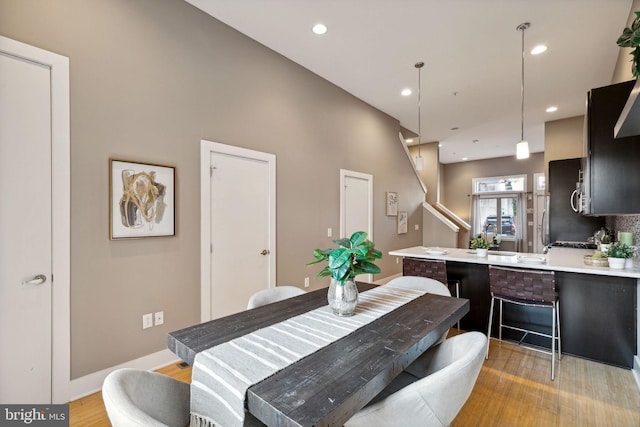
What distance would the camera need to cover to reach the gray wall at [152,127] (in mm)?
2127

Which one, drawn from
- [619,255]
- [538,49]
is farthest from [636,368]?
[538,49]

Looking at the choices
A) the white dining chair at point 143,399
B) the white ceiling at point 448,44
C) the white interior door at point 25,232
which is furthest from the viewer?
the white ceiling at point 448,44

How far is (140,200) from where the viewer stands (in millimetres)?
2410

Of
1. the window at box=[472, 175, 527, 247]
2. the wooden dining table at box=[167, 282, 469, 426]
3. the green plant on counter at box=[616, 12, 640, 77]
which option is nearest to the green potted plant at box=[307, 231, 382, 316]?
the wooden dining table at box=[167, 282, 469, 426]

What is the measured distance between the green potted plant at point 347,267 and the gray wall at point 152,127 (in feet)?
5.79

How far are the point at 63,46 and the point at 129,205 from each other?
1.20m

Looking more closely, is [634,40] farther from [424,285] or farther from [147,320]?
[147,320]

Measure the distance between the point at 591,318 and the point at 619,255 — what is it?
2.05 ft

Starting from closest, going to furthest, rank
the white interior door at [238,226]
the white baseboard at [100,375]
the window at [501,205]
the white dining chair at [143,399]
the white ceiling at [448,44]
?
1. the white dining chair at [143,399]
2. the white baseboard at [100,375]
3. the white ceiling at [448,44]
4. the white interior door at [238,226]
5. the window at [501,205]

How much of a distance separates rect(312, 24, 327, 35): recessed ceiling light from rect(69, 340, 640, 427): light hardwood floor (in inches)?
142

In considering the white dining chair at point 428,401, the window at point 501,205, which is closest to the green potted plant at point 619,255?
the white dining chair at point 428,401

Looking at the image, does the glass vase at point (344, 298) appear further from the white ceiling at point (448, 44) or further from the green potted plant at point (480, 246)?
the white ceiling at point (448, 44)

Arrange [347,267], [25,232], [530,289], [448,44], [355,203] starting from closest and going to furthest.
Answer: [347,267]
[25,232]
[530,289]
[448,44]
[355,203]

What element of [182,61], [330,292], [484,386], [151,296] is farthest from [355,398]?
[182,61]
